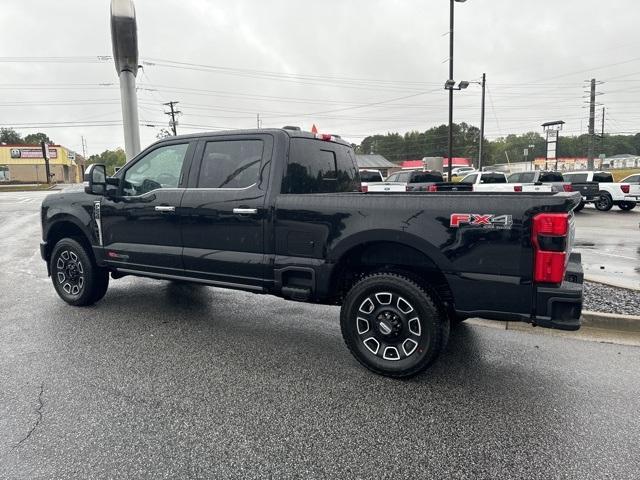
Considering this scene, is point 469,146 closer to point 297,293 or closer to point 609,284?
point 609,284

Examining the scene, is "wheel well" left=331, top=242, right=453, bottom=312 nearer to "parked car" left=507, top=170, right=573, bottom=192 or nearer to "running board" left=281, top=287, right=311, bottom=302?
"running board" left=281, top=287, right=311, bottom=302

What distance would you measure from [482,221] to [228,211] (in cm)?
225

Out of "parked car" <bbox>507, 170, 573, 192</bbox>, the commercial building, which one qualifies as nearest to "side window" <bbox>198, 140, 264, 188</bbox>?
"parked car" <bbox>507, 170, 573, 192</bbox>

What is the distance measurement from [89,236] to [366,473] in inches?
168

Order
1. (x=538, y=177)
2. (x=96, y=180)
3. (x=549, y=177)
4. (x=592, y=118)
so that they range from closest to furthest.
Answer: (x=96, y=180), (x=538, y=177), (x=549, y=177), (x=592, y=118)

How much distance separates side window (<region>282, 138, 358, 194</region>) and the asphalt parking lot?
4.94 feet

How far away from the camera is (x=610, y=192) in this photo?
18.8 metres

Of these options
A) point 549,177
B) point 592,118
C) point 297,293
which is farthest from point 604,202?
point 592,118

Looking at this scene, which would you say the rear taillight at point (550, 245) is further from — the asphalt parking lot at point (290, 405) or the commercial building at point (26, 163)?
the commercial building at point (26, 163)

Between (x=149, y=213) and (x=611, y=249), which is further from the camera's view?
(x=611, y=249)

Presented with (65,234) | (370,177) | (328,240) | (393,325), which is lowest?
(393,325)

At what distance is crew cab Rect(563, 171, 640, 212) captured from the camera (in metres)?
18.4

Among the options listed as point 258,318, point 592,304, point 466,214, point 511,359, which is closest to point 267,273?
point 258,318

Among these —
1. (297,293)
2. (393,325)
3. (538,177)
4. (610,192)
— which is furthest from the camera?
(610,192)
